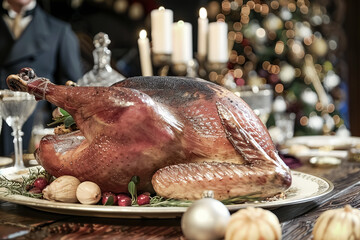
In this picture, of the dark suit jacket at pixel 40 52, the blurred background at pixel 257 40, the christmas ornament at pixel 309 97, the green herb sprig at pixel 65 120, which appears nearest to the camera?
the green herb sprig at pixel 65 120

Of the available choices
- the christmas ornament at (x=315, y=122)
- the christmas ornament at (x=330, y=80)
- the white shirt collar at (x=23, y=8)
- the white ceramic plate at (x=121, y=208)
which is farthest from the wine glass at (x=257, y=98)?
the christmas ornament at (x=330, y=80)

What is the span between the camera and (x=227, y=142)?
1.03 meters

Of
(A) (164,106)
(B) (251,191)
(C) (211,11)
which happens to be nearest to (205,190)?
(B) (251,191)

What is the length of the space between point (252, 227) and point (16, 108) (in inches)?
32.1

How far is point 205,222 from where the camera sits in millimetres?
786

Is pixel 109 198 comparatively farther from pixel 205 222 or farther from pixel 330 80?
pixel 330 80

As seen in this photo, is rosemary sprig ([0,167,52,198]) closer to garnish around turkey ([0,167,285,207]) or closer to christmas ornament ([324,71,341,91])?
garnish around turkey ([0,167,285,207])

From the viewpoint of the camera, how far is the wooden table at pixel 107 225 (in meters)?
0.85

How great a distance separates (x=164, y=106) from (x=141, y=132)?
81 millimetres

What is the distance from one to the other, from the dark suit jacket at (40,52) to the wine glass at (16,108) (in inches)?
60.6

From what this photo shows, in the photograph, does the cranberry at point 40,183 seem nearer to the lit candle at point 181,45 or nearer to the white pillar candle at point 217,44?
the lit candle at point 181,45

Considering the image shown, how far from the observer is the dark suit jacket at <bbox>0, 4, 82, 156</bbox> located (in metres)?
3.05

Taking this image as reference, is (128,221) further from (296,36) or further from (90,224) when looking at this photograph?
(296,36)

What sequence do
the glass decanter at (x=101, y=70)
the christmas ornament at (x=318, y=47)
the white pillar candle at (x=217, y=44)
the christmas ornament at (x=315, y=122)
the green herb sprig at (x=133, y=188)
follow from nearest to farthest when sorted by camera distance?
the green herb sprig at (x=133, y=188), the glass decanter at (x=101, y=70), the white pillar candle at (x=217, y=44), the christmas ornament at (x=315, y=122), the christmas ornament at (x=318, y=47)
